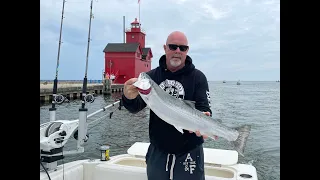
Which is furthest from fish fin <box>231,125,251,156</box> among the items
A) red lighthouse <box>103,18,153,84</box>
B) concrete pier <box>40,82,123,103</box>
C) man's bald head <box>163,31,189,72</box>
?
red lighthouse <box>103,18,153,84</box>

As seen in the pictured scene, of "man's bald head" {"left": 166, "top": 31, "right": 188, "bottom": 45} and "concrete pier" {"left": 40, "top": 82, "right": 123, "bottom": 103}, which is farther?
"concrete pier" {"left": 40, "top": 82, "right": 123, "bottom": 103}

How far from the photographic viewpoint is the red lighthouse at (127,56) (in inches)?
2045

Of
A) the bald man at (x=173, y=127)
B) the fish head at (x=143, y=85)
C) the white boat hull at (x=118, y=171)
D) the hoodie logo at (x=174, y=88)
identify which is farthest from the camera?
the white boat hull at (x=118, y=171)

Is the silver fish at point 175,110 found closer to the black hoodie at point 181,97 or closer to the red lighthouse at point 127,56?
the black hoodie at point 181,97

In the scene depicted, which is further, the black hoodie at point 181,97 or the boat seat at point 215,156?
the boat seat at point 215,156

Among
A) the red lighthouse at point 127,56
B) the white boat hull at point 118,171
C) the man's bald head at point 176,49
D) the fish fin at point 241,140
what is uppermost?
the red lighthouse at point 127,56

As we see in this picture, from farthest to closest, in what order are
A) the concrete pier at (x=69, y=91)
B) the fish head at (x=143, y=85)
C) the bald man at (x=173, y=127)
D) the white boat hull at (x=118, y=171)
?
the concrete pier at (x=69, y=91), the white boat hull at (x=118, y=171), the bald man at (x=173, y=127), the fish head at (x=143, y=85)

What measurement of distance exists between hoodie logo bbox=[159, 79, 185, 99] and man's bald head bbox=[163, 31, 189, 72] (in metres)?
0.21

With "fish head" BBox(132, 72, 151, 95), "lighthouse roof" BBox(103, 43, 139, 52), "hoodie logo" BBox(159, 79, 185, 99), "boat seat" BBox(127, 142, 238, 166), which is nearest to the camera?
"fish head" BBox(132, 72, 151, 95)

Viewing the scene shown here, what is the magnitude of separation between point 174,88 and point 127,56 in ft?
163

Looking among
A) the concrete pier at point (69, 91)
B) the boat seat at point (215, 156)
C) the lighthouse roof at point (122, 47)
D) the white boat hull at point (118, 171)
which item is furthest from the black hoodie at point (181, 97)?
the lighthouse roof at point (122, 47)

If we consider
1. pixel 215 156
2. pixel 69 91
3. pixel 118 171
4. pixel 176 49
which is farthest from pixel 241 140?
pixel 69 91

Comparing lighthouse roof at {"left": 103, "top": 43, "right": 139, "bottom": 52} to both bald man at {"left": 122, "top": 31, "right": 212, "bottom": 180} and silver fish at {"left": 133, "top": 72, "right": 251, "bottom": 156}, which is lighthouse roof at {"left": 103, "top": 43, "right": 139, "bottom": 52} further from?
silver fish at {"left": 133, "top": 72, "right": 251, "bottom": 156}

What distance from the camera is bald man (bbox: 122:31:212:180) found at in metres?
3.09
